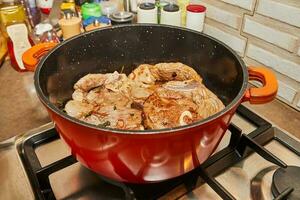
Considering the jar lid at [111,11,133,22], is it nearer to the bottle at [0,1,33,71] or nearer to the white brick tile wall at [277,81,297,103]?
the bottle at [0,1,33,71]

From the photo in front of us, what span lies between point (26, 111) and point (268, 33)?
77 centimetres

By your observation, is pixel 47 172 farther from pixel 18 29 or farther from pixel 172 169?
pixel 18 29

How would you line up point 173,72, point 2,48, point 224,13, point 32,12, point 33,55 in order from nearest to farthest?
point 33,55 → point 173,72 → point 224,13 → point 2,48 → point 32,12

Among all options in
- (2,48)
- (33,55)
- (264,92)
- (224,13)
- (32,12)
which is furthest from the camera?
(32,12)

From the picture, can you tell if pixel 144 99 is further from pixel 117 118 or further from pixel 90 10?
pixel 90 10

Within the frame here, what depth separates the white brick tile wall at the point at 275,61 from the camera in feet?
2.72

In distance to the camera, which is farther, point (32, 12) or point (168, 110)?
point (32, 12)

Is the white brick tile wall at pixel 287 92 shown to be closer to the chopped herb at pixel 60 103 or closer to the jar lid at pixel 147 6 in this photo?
the jar lid at pixel 147 6

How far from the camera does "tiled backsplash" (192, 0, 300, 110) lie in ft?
2.62

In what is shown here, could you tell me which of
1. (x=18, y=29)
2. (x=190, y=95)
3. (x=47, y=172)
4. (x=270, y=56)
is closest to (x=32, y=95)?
(x=18, y=29)

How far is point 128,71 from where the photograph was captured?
2.62ft

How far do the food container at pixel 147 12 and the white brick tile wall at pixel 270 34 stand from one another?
1.06 ft

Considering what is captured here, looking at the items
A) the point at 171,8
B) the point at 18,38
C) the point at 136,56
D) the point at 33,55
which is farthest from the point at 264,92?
the point at 18,38

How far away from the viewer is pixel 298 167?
616 millimetres
